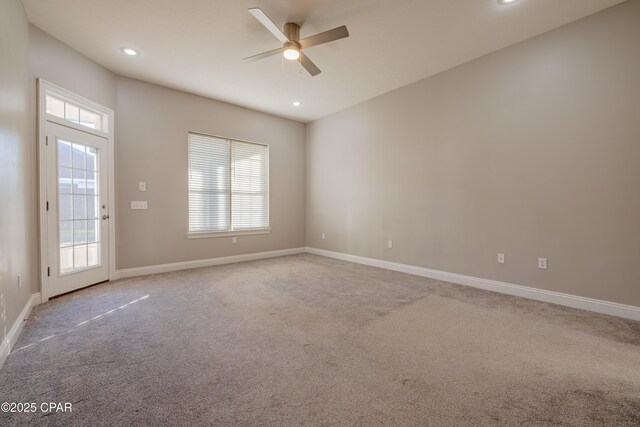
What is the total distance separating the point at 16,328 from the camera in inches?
91.4

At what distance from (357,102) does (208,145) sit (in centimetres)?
297

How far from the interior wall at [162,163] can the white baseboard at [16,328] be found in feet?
3.92

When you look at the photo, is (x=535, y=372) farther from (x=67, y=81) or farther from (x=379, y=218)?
(x=67, y=81)

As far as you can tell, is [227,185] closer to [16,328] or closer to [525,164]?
[16,328]

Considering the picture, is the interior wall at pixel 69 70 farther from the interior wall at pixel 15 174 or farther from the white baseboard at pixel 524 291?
the white baseboard at pixel 524 291

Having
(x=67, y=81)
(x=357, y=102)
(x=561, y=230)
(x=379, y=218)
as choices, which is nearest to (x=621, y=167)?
(x=561, y=230)

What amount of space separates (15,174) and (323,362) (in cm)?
317

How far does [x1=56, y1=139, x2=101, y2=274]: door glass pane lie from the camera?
3.41 meters

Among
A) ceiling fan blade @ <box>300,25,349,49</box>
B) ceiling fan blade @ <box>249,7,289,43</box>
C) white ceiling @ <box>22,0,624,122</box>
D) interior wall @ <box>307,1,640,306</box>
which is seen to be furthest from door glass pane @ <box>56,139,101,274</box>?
interior wall @ <box>307,1,640,306</box>

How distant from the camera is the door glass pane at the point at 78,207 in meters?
3.41

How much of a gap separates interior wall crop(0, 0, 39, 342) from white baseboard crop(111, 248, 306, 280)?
3.95ft

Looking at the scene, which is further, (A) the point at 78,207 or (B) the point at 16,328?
(A) the point at 78,207

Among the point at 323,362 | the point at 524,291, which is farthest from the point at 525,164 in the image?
the point at 323,362

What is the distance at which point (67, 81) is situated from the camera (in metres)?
3.43
